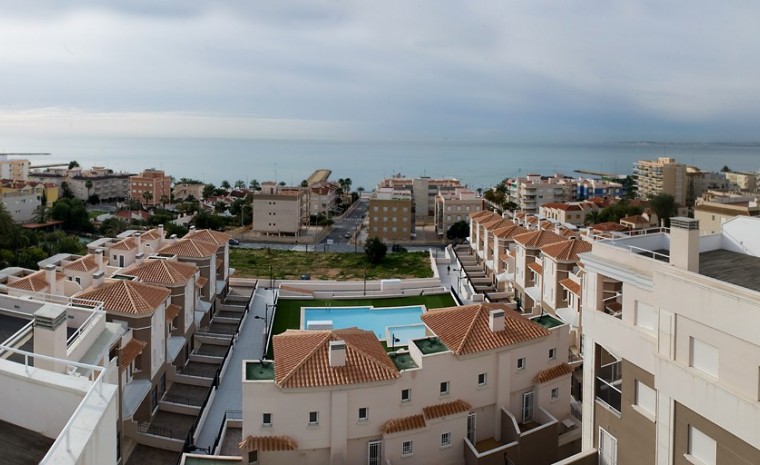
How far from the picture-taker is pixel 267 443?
28.4ft

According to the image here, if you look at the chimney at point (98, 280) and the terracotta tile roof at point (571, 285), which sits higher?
the chimney at point (98, 280)

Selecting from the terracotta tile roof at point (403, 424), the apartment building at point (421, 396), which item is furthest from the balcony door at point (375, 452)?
the terracotta tile roof at point (403, 424)

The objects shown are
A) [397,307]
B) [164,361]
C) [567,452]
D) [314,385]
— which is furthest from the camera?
[397,307]

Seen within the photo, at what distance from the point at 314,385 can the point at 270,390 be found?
2.18 feet

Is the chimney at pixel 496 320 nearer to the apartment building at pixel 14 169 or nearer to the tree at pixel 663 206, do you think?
the tree at pixel 663 206

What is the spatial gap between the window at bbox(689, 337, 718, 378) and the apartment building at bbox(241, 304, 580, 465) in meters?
4.56

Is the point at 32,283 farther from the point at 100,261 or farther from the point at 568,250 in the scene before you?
the point at 568,250

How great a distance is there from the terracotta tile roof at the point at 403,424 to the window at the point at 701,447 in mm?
4361

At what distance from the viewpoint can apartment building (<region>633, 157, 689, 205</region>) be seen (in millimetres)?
56281

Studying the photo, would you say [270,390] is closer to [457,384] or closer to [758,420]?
[457,384]

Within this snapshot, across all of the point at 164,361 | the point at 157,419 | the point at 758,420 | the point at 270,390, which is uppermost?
the point at 758,420

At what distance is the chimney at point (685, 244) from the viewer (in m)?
6.00

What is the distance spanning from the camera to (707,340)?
17.7 ft

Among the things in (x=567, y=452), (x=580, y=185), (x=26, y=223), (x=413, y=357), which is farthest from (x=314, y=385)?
(x=580, y=185)
